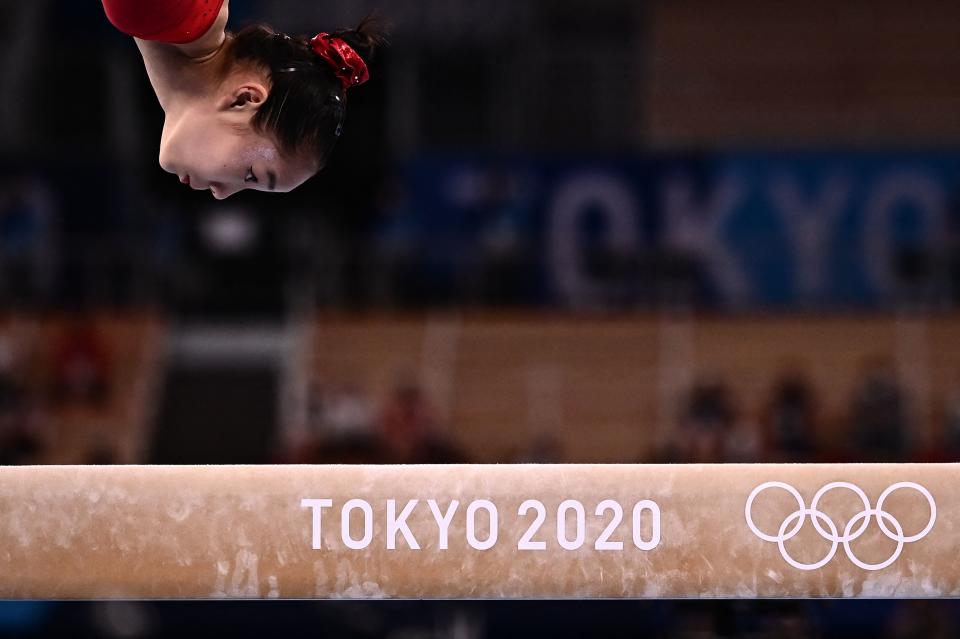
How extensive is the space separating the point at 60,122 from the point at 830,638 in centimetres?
988

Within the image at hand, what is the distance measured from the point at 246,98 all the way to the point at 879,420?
786cm

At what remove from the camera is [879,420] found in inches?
389

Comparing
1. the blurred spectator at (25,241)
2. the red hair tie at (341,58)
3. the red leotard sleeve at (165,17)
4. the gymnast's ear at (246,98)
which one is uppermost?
the red leotard sleeve at (165,17)

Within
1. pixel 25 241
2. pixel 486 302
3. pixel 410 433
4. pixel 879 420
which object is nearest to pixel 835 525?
pixel 410 433

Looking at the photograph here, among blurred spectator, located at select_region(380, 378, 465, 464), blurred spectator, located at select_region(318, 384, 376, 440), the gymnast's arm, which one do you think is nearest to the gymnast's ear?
the gymnast's arm

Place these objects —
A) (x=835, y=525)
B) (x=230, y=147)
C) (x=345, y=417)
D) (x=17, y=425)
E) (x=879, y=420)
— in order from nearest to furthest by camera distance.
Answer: (x=230, y=147), (x=835, y=525), (x=879, y=420), (x=345, y=417), (x=17, y=425)

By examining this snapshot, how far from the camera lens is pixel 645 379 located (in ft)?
37.8

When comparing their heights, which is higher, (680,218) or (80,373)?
(680,218)

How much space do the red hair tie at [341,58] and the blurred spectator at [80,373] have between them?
344 inches

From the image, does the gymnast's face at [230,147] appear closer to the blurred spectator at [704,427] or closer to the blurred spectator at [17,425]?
the blurred spectator at [704,427]

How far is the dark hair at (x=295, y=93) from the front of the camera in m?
2.84

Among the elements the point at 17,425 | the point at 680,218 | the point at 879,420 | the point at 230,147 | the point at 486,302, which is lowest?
the point at 17,425

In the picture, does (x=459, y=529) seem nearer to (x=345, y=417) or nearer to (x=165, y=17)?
(x=165, y=17)

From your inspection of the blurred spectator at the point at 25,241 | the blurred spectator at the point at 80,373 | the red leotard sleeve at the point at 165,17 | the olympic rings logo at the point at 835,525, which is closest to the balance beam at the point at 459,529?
the olympic rings logo at the point at 835,525
